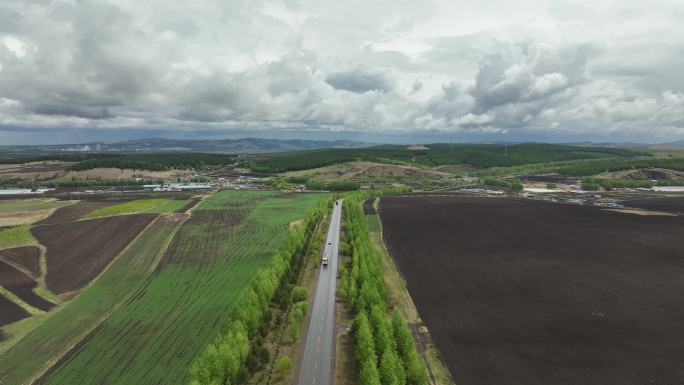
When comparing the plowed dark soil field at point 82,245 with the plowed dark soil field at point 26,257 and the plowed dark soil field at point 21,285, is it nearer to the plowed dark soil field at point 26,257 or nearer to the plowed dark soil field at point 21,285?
the plowed dark soil field at point 26,257

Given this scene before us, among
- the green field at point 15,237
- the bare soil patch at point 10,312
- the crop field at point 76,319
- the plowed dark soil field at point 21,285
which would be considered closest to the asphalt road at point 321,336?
the crop field at point 76,319

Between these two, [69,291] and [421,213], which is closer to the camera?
[69,291]

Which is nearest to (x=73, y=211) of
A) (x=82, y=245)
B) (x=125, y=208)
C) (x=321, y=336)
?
(x=125, y=208)

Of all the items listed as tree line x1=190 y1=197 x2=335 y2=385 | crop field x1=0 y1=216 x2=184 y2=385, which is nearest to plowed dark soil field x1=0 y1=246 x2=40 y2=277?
crop field x1=0 y1=216 x2=184 y2=385

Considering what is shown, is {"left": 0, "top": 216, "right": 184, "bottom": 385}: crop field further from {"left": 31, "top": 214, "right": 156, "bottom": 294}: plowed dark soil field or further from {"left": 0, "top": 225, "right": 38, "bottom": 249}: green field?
{"left": 0, "top": 225, "right": 38, "bottom": 249}: green field

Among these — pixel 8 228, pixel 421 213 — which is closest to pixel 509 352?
pixel 421 213

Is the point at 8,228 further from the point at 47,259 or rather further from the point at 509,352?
the point at 509,352

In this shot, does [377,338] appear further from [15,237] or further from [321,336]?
[15,237]
